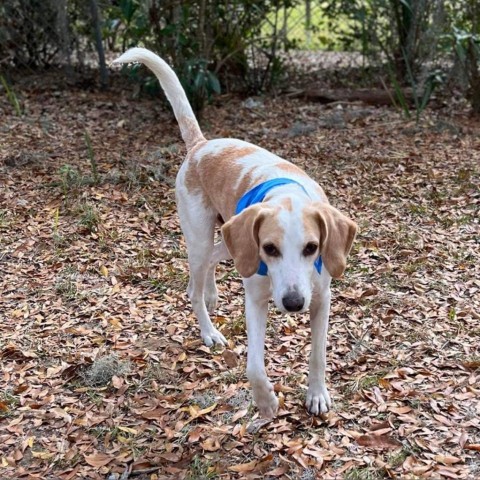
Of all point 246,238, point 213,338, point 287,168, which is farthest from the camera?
point 213,338

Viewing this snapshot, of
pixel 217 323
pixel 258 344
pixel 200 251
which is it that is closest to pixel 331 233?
pixel 258 344

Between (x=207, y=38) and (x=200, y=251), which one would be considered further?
(x=207, y=38)

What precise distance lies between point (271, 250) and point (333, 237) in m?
0.29

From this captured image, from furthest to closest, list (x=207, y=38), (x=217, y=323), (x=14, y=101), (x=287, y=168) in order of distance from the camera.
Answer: (x=14, y=101)
(x=207, y=38)
(x=217, y=323)
(x=287, y=168)

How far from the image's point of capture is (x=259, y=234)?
297 cm

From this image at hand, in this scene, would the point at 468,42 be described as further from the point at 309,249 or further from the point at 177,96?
the point at 309,249

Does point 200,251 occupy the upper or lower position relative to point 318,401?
upper

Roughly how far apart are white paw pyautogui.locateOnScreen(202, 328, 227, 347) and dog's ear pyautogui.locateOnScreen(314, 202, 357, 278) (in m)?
1.31

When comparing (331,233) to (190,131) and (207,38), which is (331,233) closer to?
(190,131)

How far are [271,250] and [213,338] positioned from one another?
140 cm

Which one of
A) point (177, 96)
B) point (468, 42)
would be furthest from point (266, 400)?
point (468, 42)

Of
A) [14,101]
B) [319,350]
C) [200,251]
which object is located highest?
[14,101]

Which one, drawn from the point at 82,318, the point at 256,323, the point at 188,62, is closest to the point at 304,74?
the point at 188,62

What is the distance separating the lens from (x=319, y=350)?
339 centimetres
